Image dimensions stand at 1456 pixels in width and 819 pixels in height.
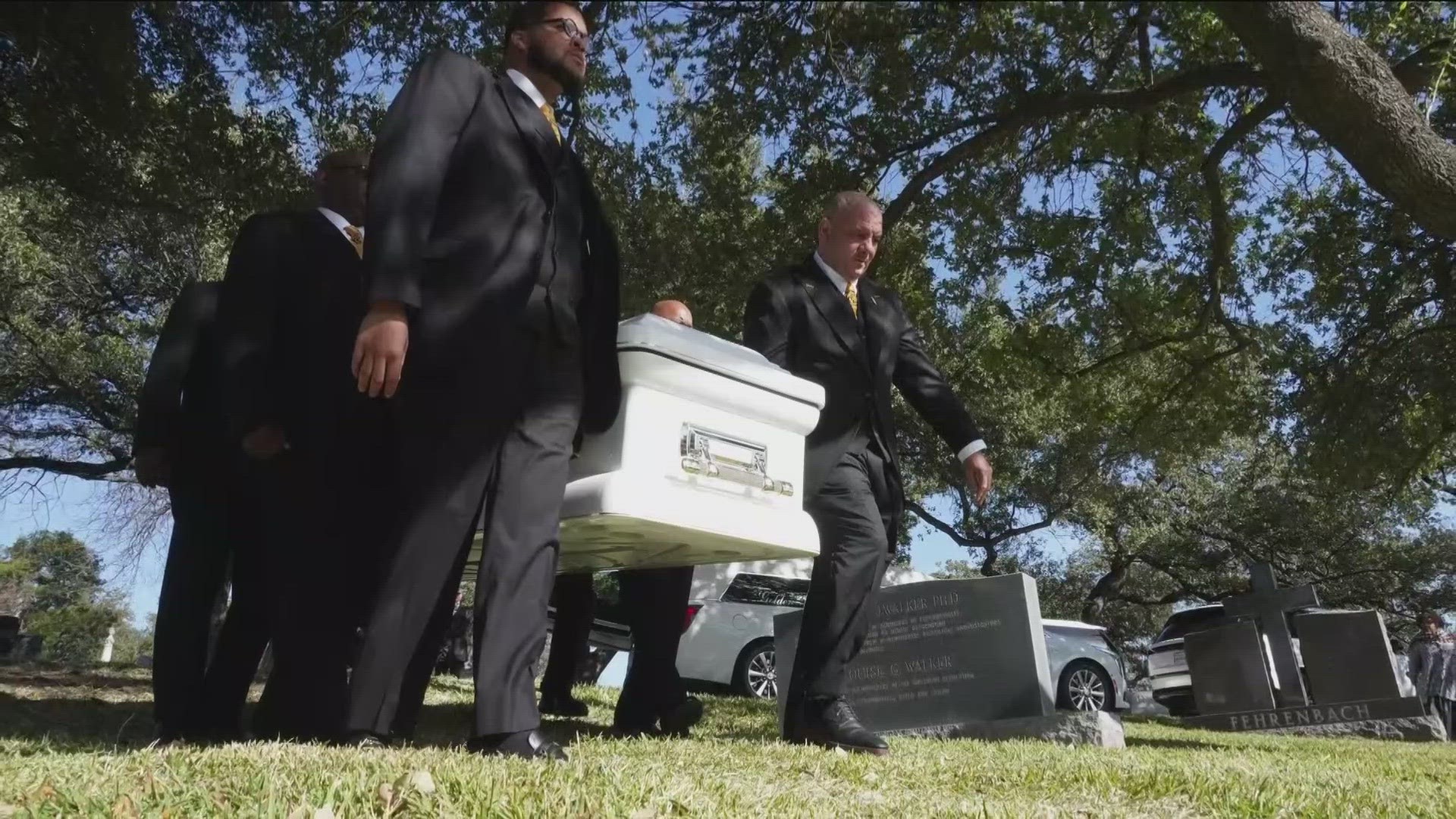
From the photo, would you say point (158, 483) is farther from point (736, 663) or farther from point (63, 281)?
point (63, 281)

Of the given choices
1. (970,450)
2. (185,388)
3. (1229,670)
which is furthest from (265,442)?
(1229,670)

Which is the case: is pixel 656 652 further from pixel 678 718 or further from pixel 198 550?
pixel 198 550

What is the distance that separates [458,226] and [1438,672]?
61.4 feet

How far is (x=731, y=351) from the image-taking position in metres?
3.23

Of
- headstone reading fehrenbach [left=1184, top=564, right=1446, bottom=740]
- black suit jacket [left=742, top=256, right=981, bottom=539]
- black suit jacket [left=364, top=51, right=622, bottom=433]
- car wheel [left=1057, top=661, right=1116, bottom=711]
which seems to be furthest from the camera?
car wheel [left=1057, top=661, right=1116, bottom=711]

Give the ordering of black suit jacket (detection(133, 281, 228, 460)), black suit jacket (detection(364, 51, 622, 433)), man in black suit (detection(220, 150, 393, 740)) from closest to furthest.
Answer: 1. black suit jacket (detection(364, 51, 622, 433))
2. man in black suit (detection(220, 150, 393, 740))
3. black suit jacket (detection(133, 281, 228, 460))

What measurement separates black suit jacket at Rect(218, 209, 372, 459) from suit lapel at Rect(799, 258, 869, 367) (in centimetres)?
176

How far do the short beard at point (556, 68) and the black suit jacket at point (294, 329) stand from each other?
0.89 m

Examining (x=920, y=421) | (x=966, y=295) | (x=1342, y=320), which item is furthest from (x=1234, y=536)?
(x=966, y=295)

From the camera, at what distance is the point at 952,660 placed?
25.4ft

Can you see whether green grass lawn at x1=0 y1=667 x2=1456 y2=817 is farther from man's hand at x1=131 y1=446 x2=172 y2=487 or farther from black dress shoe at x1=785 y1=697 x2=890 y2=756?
man's hand at x1=131 y1=446 x2=172 y2=487

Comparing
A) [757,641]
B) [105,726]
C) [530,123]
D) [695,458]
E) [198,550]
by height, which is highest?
[757,641]

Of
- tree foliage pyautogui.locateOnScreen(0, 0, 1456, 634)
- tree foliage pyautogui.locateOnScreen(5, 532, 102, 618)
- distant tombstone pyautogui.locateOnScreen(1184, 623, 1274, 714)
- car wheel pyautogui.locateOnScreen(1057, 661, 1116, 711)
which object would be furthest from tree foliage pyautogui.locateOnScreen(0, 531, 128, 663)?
distant tombstone pyautogui.locateOnScreen(1184, 623, 1274, 714)

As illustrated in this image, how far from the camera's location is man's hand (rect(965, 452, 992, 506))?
4.62m
